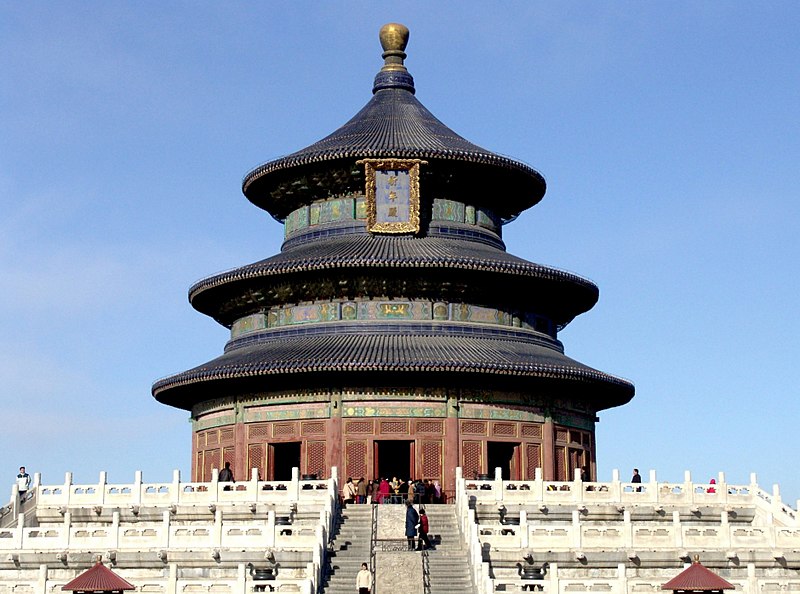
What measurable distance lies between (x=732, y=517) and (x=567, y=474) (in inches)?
436

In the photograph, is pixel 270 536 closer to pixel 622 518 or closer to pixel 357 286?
pixel 622 518

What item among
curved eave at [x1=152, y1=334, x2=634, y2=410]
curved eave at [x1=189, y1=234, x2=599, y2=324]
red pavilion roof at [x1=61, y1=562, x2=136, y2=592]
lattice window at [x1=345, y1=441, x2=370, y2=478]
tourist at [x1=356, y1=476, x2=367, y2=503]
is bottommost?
red pavilion roof at [x1=61, y1=562, x2=136, y2=592]

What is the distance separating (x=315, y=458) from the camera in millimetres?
48375

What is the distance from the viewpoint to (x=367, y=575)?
3206 centimetres

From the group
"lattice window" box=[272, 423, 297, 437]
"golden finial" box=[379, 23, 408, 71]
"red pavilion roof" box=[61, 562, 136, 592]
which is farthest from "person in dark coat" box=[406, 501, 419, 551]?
"golden finial" box=[379, 23, 408, 71]

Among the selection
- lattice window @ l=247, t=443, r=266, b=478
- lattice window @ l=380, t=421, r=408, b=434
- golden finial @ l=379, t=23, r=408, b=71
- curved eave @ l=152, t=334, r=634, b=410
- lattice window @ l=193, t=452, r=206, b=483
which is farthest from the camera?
golden finial @ l=379, t=23, r=408, b=71

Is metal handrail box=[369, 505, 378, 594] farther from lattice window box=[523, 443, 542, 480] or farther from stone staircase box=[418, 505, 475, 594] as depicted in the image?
lattice window box=[523, 443, 542, 480]

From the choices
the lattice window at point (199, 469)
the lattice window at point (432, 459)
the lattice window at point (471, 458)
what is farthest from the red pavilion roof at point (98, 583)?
the lattice window at point (199, 469)

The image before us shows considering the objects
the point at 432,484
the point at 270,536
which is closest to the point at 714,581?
the point at 270,536

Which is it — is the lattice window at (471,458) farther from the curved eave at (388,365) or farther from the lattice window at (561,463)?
the lattice window at (561,463)

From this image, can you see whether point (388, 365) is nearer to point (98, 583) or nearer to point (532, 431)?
point (532, 431)

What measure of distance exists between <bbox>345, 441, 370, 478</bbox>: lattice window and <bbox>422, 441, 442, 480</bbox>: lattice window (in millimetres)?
1934

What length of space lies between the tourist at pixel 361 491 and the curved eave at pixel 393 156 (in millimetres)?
13559

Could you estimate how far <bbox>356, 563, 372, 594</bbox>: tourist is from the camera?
32.0 m
